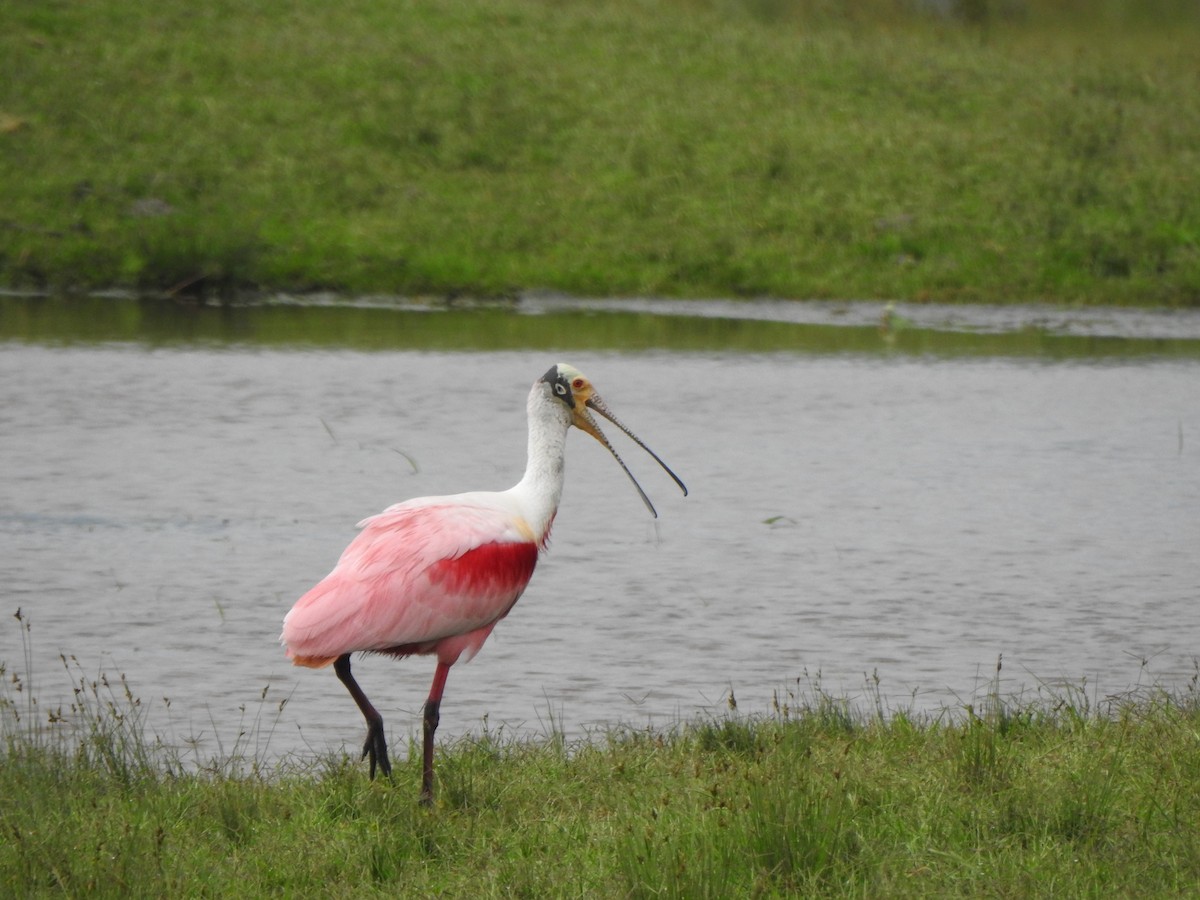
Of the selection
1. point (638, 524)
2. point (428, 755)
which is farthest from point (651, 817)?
point (638, 524)

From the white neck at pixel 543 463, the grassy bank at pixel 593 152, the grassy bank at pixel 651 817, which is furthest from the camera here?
the grassy bank at pixel 593 152

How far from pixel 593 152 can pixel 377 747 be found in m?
22.9

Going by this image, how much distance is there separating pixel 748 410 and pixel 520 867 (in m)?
11.0

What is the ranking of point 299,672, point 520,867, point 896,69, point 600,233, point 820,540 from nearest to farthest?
point 520,867 → point 299,672 → point 820,540 → point 600,233 → point 896,69

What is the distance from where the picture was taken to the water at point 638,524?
24.8 ft

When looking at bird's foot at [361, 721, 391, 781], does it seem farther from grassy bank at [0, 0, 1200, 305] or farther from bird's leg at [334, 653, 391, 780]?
grassy bank at [0, 0, 1200, 305]

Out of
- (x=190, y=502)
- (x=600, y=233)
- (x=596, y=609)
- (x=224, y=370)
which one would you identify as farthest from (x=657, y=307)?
(x=596, y=609)

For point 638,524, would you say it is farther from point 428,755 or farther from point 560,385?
point 428,755

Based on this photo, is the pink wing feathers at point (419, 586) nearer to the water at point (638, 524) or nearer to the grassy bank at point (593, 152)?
the water at point (638, 524)

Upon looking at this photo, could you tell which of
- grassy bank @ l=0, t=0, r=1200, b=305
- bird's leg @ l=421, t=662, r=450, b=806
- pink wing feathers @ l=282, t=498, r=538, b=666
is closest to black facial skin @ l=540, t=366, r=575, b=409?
pink wing feathers @ l=282, t=498, r=538, b=666

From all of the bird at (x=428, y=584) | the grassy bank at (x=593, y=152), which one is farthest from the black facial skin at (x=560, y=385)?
the grassy bank at (x=593, y=152)

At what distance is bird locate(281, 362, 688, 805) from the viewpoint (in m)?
5.62

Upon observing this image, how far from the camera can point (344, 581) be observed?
575 cm

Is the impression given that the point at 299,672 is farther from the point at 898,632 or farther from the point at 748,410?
the point at 748,410
